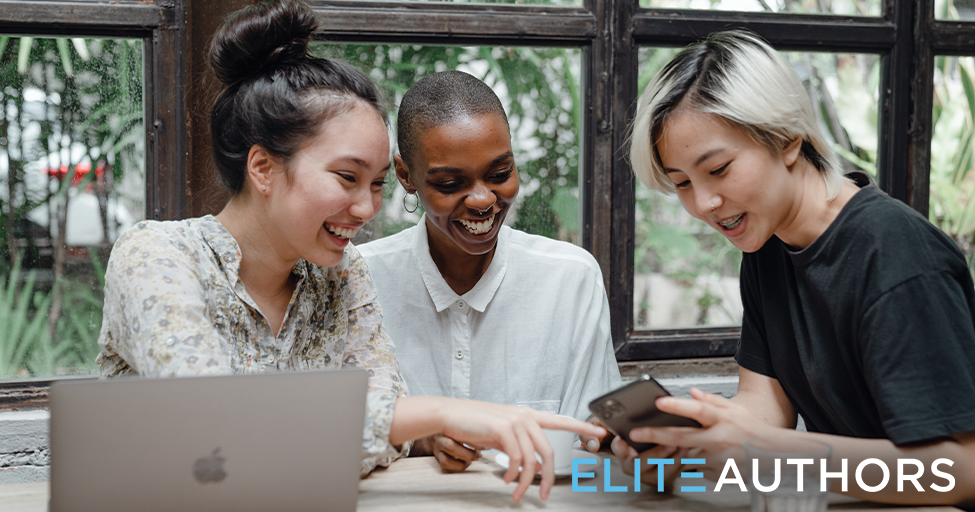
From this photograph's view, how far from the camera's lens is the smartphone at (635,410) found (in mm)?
915

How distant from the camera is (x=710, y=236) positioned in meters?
2.37

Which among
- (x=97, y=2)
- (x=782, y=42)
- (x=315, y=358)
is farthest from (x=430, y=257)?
(x=782, y=42)

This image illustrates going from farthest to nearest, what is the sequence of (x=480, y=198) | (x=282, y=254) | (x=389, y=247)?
(x=389, y=247) → (x=480, y=198) → (x=282, y=254)

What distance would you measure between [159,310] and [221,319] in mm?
170

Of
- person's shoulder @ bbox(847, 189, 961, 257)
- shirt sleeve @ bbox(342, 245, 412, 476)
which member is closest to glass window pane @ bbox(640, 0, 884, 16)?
person's shoulder @ bbox(847, 189, 961, 257)

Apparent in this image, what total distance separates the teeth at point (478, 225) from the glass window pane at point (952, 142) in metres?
1.68

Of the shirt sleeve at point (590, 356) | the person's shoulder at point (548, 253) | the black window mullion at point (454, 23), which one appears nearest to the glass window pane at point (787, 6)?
the black window mullion at point (454, 23)

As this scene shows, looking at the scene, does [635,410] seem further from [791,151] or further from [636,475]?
[791,151]

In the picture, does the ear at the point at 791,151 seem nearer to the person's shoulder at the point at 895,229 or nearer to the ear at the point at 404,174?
the person's shoulder at the point at 895,229

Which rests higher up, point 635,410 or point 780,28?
point 780,28

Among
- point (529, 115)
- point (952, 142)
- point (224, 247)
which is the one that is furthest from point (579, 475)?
point (952, 142)

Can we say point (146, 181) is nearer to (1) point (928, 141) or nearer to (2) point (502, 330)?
(2) point (502, 330)

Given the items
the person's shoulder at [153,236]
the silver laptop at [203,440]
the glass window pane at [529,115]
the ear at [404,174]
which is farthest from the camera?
the glass window pane at [529,115]

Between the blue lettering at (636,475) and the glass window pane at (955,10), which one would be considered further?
the glass window pane at (955,10)
